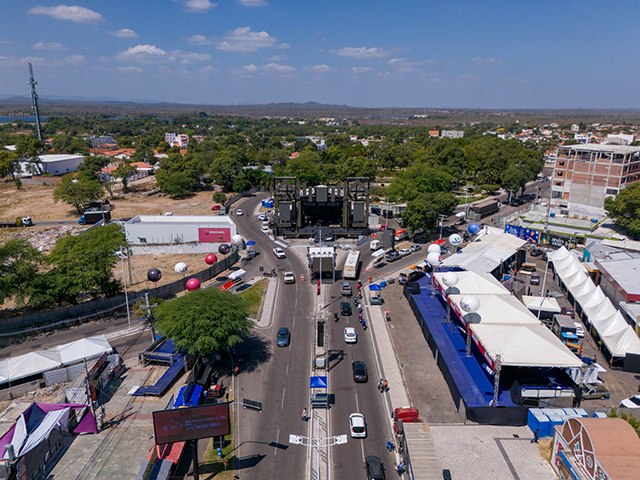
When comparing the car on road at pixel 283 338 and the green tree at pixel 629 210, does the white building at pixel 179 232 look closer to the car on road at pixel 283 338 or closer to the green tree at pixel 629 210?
the car on road at pixel 283 338

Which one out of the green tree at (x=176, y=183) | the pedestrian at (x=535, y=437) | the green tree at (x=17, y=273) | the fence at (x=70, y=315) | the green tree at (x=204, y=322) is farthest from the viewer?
the green tree at (x=176, y=183)

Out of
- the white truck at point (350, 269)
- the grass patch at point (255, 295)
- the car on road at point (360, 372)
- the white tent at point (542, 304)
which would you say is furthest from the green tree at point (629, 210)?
the grass patch at point (255, 295)

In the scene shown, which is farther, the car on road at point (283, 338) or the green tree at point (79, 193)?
the green tree at point (79, 193)

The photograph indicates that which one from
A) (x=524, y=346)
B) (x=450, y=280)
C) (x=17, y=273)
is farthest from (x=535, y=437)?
(x=17, y=273)

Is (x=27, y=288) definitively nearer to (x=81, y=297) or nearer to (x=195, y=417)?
(x=81, y=297)

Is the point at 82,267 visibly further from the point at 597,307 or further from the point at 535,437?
the point at 597,307

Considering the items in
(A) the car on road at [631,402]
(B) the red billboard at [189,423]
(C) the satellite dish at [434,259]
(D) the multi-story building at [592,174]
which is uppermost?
(D) the multi-story building at [592,174]
